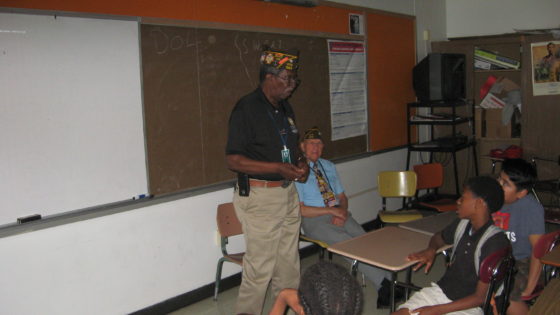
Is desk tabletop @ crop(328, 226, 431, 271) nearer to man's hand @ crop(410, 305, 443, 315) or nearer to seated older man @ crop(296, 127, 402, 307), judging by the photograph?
man's hand @ crop(410, 305, 443, 315)

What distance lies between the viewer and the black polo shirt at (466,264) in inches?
82.4

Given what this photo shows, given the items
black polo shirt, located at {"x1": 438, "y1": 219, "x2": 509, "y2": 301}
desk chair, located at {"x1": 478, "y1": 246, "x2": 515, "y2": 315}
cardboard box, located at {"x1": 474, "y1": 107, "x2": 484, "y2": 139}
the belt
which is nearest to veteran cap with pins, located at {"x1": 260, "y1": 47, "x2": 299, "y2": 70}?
the belt

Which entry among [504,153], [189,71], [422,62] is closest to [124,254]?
[189,71]

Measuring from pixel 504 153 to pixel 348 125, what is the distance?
2.13 meters

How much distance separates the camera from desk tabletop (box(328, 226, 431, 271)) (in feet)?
8.08

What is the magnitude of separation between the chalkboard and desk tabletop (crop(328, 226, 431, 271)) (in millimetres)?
1223

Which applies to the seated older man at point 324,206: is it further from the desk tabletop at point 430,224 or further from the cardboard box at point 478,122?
the cardboard box at point 478,122

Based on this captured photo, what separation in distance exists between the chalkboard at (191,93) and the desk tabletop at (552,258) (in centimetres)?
215

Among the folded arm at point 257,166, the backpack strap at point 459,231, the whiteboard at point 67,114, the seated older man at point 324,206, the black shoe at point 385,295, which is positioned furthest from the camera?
the seated older man at point 324,206

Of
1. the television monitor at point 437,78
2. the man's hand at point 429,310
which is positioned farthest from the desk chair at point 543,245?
the television monitor at point 437,78

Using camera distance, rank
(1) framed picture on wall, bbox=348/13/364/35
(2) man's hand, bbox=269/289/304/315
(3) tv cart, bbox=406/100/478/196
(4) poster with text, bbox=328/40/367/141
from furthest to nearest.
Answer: (3) tv cart, bbox=406/100/478/196 < (1) framed picture on wall, bbox=348/13/364/35 < (4) poster with text, bbox=328/40/367/141 < (2) man's hand, bbox=269/289/304/315

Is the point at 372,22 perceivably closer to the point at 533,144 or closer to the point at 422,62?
the point at 422,62

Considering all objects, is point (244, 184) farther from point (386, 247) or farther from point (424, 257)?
point (424, 257)

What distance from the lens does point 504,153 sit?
5.77 meters
